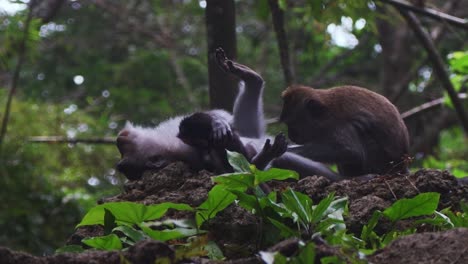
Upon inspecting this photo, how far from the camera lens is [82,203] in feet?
29.7

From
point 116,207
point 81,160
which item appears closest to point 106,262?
point 116,207

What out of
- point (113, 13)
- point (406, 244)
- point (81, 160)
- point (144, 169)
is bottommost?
point (81, 160)

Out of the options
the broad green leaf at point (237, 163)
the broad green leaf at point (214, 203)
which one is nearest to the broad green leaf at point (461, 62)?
the broad green leaf at point (237, 163)

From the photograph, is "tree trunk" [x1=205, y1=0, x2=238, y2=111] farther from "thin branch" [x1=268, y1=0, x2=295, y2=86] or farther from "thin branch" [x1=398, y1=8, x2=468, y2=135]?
"thin branch" [x1=398, y1=8, x2=468, y2=135]

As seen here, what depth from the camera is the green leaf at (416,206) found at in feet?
10.9

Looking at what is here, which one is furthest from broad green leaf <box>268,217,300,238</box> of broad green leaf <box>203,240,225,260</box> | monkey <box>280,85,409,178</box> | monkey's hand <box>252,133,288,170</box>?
monkey <box>280,85,409,178</box>

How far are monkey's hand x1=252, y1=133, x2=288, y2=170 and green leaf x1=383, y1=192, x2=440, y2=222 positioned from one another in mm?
1097

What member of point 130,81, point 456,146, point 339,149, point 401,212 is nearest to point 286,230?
point 401,212

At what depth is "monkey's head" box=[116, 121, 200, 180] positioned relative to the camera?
4.95 metres

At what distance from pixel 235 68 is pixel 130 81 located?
813 cm

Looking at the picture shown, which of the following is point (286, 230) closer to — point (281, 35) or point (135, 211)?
point (135, 211)

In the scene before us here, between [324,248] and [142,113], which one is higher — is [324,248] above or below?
above

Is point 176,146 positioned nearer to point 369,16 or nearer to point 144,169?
point 144,169

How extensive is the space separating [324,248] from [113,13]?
10506 millimetres
